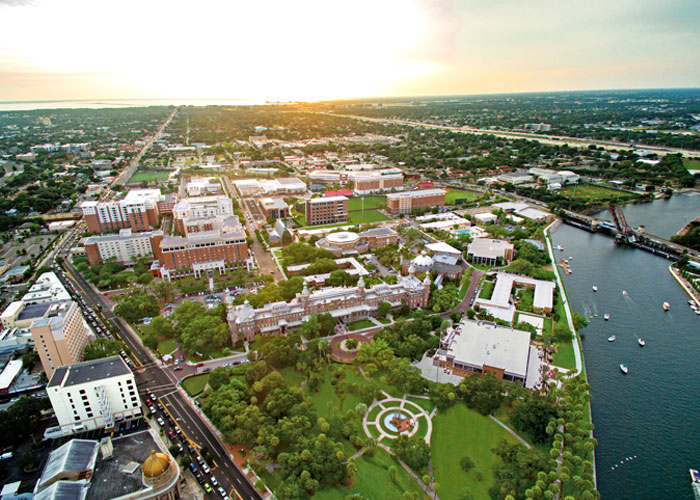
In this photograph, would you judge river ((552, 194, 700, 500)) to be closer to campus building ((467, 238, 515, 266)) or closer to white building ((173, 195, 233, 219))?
campus building ((467, 238, 515, 266))

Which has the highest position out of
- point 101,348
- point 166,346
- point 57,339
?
point 57,339

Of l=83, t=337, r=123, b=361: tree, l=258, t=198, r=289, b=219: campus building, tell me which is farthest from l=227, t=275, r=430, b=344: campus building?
l=258, t=198, r=289, b=219: campus building

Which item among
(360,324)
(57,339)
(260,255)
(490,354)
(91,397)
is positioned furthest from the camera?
(260,255)

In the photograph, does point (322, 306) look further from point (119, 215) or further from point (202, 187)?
point (202, 187)

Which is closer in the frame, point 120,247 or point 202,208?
point 120,247

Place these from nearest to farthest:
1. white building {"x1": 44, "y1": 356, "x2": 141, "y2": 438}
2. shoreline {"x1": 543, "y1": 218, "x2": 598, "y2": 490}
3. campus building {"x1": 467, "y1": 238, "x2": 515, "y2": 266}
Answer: white building {"x1": 44, "y1": 356, "x2": 141, "y2": 438} < shoreline {"x1": 543, "y1": 218, "x2": 598, "y2": 490} < campus building {"x1": 467, "y1": 238, "x2": 515, "y2": 266}

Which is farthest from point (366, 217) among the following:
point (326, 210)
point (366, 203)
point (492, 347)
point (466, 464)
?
point (466, 464)

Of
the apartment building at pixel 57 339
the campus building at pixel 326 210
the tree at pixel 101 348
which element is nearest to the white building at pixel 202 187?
the campus building at pixel 326 210

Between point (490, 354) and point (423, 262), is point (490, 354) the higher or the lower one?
the lower one
